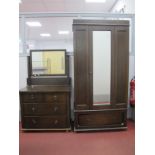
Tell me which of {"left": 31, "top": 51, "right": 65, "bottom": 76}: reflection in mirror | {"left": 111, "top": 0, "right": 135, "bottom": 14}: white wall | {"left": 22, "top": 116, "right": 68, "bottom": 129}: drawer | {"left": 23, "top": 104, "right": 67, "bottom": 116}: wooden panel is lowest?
{"left": 22, "top": 116, "right": 68, "bottom": 129}: drawer

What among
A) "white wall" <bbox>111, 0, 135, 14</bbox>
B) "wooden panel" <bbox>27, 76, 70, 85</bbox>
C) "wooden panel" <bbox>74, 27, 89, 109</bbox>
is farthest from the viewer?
"white wall" <bbox>111, 0, 135, 14</bbox>

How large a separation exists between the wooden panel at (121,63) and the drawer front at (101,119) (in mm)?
252

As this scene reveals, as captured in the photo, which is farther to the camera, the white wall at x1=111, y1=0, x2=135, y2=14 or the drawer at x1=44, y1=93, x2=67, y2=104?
the white wall at x1=111, y1=0, x2=135, y2=14

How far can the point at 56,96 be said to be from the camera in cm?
321

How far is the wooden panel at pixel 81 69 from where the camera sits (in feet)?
10.3

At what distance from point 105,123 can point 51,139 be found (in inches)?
37.8

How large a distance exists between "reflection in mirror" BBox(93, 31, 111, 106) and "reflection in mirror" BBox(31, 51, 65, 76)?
81 cm

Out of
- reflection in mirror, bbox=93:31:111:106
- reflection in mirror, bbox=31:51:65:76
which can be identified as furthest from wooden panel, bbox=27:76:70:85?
reflection in mirror, bbox=93:31:111:106

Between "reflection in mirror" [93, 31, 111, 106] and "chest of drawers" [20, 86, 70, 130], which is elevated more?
"reflection in mirror" [93, 31, 111, 106]

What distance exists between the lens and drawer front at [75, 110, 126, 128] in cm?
329

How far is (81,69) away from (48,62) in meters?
0.89

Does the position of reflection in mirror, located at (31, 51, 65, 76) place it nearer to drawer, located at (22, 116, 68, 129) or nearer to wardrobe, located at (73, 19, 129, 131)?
wardrobe, located at (73, 19, 129, 131)
